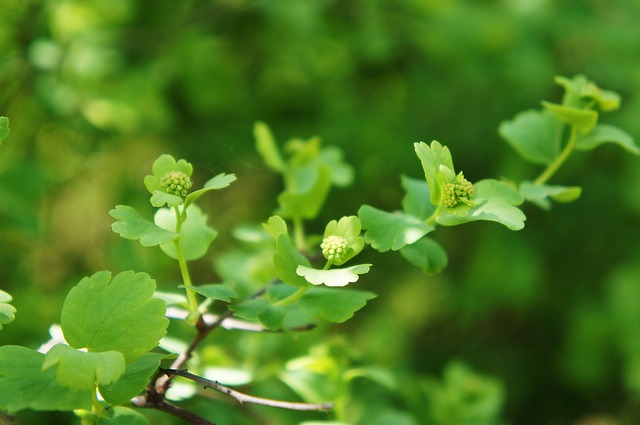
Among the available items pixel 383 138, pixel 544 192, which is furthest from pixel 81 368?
pixel 383 138

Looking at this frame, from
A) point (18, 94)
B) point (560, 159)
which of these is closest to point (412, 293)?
point (18, 94)

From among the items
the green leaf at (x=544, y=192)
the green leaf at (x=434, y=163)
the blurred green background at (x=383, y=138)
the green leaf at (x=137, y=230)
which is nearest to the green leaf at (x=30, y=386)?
the green leaf at (x=137, y=230)

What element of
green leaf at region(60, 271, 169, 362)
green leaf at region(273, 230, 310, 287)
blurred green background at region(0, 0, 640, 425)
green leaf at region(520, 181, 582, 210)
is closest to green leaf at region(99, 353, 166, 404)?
green leaf at region(60, 271, 169, 362)

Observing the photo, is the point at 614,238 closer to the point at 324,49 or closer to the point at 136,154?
the point at 324,49

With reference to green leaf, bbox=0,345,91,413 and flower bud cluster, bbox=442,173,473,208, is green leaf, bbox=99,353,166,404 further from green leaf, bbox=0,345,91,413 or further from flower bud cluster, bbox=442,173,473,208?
flower bud cluster, bbox=442,173,473,208

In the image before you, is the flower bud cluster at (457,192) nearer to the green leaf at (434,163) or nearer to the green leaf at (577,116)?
the green leaf at (434,163)

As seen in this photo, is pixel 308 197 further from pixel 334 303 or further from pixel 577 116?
pixel 577 116

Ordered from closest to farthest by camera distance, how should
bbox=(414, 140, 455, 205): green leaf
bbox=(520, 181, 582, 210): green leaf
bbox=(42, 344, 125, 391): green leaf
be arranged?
1. bbox=(42, 344, 125, 391): green leaf
2. bbox=(414, 140, 455, 205): green leaf
3. bbox=(520, 181, 582, 210): green leaf
